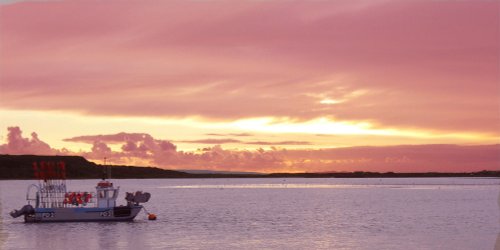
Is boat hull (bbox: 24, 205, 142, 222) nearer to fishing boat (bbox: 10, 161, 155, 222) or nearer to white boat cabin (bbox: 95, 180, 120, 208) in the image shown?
fishing boat (bbox: 10, 161, 155, 222)

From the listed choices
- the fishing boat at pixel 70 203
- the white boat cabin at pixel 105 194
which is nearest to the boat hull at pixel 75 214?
the fishing boat at pixel 70 203

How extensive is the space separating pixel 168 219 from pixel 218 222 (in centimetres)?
948

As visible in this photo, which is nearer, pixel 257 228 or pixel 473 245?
pixel 473 245

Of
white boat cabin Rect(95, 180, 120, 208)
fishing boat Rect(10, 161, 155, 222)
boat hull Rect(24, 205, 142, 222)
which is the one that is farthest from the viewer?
white boat cabin Rect(95, 180, 120, 208)

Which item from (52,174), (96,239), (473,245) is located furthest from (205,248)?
(52,174)

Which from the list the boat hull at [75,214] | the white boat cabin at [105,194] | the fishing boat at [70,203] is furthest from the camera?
the white boat cabin at [105,194]

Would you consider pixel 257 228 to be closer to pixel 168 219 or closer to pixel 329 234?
pixel 329 234

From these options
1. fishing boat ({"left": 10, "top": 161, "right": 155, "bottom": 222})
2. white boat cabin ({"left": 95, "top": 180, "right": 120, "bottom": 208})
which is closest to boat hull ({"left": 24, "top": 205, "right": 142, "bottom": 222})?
fishing boat ({"left": 10, "top": 161, "right": 155, "bottom": 222})

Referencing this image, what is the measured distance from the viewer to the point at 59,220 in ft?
289

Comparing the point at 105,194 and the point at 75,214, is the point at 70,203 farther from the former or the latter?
the point at 105,194

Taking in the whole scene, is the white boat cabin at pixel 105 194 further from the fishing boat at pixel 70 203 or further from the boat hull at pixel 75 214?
the boat hull at pixel 75 214

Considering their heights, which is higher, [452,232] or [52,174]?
[52,174]

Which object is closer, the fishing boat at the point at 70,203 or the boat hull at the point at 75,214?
the fishing boat at the point at 70,203

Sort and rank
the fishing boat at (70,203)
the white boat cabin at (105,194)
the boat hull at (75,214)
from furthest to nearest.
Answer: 1. the white boat cabin at (105,194)
2. the boat hull at (75,214)
3. the fishing boat at (70,203)
